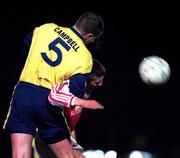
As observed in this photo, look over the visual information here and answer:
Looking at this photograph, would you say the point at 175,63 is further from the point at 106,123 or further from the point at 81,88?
the point at 81,88

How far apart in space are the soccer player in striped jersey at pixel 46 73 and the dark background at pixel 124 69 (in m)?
2.68

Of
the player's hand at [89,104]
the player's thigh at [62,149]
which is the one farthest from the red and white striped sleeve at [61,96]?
the player's thigh at [62,149]

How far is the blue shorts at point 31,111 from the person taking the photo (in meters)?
5.08

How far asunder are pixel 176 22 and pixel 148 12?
1.15ft

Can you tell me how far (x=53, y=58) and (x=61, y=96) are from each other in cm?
30

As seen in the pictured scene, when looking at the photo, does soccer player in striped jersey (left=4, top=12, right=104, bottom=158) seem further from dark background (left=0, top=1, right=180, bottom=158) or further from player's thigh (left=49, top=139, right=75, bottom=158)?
dark background (left=0, top=1, right=180, bottom=158)

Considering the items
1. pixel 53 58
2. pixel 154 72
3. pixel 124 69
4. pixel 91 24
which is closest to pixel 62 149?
pixel 53 58

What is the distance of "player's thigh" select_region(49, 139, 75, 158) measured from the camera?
5.33 m

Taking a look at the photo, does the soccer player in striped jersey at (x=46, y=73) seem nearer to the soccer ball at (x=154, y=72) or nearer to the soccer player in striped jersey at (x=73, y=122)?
the soccer player in striped jersey at (x=73, y=122)

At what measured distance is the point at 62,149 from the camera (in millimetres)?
5332

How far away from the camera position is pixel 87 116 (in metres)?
8.25

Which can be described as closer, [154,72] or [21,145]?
[21,145]

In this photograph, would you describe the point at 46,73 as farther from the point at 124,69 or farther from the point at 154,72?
the point at 124,69

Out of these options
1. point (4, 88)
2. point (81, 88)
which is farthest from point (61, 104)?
point (4, 88)
